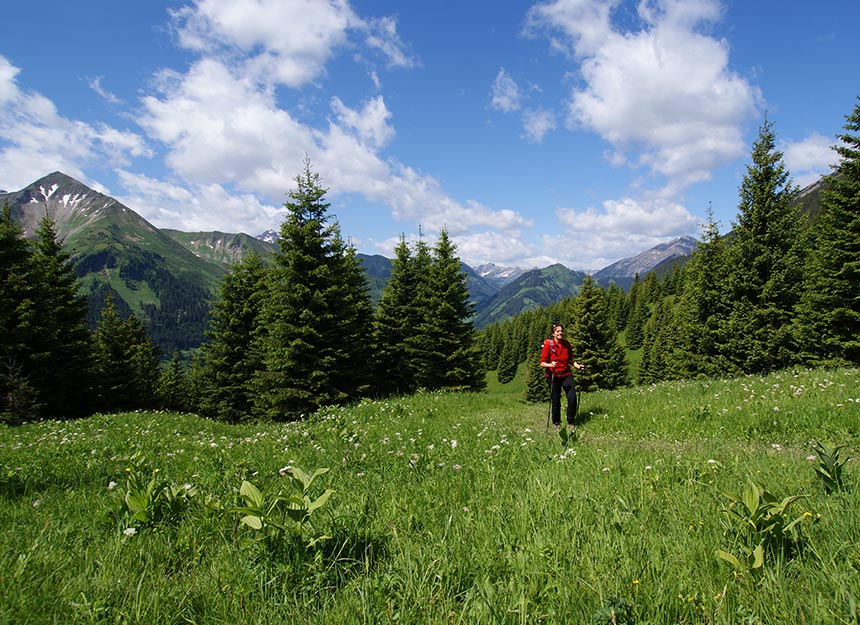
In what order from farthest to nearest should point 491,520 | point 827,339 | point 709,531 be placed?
point 827,339 < point 491,520 < point 709,531

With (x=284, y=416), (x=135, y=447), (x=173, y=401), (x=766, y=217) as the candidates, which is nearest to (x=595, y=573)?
(x=135, y=447)

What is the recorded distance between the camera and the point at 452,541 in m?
3.00

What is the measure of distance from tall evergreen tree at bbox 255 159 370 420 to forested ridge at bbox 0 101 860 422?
3.4 inches

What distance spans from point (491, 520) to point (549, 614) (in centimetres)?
126

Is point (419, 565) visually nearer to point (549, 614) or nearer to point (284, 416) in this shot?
point (549, 614)

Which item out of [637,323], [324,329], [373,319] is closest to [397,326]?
[373,319]

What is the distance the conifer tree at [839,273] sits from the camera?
69.8 ft

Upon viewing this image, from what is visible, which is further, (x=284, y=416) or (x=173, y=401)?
(x=173, y=401)

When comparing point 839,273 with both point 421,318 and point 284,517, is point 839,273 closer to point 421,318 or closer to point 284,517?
point 421,318

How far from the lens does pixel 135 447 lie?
8.33 metres

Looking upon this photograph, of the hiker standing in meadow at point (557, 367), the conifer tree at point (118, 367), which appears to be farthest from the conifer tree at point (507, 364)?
the hiker standing in meadow at point (557, 367)

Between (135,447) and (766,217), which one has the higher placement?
(766,217)

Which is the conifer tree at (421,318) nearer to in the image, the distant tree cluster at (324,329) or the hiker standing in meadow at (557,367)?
the distant tree cluster at (324,329)

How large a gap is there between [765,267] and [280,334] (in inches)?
1200
